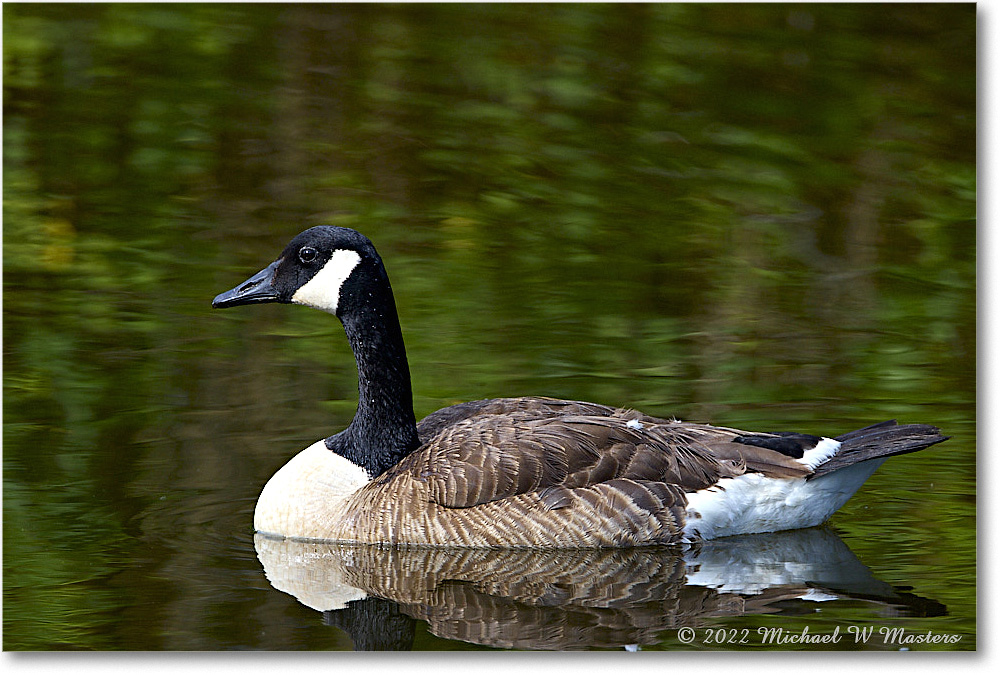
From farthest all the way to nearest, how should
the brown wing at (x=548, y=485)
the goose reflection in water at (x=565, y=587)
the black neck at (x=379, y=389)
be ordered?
the black neck at (x=379, y=389)
the brown wing at (x=548, y=485)
the goose reflection in water at (x=565, y=587)

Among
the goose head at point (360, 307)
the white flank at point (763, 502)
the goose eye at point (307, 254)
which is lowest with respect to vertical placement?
the white flank at point (763, 502)

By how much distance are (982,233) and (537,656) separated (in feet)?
10.3

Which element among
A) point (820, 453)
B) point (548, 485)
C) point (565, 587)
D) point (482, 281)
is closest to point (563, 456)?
point (548, 485)

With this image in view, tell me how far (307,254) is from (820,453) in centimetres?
286

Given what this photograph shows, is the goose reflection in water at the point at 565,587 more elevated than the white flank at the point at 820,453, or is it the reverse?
the white flank at the point at 820,453

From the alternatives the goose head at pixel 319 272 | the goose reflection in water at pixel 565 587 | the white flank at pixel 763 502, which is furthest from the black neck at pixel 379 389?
the white flank at pixel 763 502

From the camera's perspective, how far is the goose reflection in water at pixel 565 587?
6680 mm

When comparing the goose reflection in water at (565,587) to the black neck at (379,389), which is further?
the black neck at (379,389)

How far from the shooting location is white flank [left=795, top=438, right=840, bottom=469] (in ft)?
25.0

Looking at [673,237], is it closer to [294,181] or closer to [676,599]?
[294,181]

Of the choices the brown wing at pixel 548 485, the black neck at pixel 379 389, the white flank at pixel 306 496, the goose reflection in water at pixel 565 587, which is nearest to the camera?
the goose reflection in water at pixel 565 587

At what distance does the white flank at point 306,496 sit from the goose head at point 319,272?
87cm

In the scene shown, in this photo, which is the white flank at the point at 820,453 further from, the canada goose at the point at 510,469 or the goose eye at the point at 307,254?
the goose eye at the point at 307,254

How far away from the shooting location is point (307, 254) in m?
7.80
